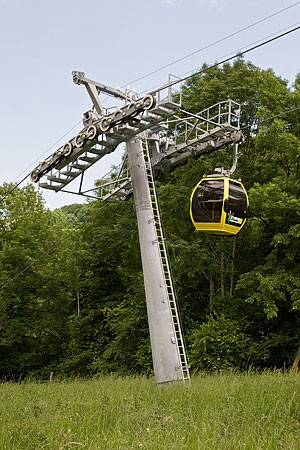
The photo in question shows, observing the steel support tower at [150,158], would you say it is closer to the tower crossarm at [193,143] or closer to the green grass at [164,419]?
the tower crossarm at [193,143]

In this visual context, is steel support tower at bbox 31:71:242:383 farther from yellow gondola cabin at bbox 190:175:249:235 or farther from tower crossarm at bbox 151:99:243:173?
yellow gondola cabin at bbox 190:175:249:235

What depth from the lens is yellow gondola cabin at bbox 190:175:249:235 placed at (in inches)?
476

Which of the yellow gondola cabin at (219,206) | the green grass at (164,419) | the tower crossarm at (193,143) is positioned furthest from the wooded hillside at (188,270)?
the green grass at (164,419)

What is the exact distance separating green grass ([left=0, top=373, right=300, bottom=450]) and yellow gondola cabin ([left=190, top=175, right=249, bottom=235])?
11.7 feet

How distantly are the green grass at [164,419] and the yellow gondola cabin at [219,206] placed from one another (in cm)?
356

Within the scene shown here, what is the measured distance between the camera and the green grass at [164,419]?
5801 mm

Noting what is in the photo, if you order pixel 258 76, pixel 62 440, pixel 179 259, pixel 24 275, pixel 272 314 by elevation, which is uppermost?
pixel 258 76

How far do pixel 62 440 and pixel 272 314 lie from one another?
14.5 m

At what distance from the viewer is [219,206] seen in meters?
12.1

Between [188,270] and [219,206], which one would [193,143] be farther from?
[188,270]

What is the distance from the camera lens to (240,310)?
78.7ft

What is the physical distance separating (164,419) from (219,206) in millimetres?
5957

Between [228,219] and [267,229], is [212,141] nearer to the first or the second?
[228,219]

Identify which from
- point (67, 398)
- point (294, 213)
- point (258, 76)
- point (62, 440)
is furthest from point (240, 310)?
point (62, 440)
